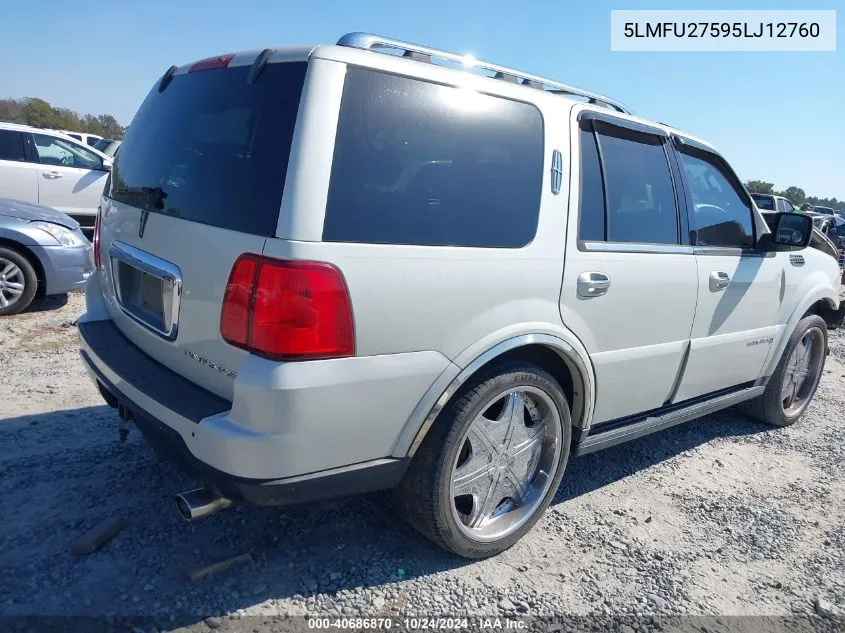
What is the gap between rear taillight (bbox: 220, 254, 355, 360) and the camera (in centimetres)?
198

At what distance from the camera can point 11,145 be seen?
8.33m

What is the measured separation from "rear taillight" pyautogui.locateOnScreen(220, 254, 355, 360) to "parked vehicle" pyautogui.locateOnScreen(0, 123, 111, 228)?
800 centimetres

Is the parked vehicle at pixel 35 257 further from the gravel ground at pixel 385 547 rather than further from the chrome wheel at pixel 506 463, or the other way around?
the chrome wheel at pixel 506 463

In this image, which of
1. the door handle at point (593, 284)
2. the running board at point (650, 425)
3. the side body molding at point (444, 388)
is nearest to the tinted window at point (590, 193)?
the door handle at point (593, 284)

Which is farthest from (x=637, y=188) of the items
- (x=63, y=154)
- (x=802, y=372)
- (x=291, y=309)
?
(x=63, y=154)

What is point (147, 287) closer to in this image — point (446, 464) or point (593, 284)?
point (446, 464)

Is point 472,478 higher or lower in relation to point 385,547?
higher

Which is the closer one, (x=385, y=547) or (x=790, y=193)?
(x=385, y=547)

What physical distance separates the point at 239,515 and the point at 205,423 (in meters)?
0.97

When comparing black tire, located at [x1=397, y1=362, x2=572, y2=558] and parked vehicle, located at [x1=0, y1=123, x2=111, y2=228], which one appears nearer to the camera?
black tire, located at [x1=397, y1=362, x2=572, y2=558]

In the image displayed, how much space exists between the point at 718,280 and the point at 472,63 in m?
1.90

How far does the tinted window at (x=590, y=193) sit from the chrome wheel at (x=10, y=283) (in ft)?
17.9

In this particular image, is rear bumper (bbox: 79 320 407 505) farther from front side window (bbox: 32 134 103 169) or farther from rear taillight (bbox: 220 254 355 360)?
front side window (bbox: 32 134 103 169)

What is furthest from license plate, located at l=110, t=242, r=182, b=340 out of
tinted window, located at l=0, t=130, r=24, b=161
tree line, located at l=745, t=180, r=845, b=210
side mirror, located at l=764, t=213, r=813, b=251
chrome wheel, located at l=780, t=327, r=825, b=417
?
tree line, located at l=745, t=180, r=845, b=210
